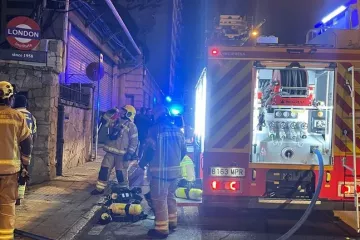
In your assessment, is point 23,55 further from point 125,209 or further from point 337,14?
point 337,14

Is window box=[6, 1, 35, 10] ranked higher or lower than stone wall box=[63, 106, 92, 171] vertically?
higher

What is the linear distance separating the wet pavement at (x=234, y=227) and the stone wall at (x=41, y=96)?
3022 mm

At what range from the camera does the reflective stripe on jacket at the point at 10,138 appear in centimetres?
442

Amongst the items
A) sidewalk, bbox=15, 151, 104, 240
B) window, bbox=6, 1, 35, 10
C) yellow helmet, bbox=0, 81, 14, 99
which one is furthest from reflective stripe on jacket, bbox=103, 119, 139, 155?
window, bbox=6, 1, 35, 10

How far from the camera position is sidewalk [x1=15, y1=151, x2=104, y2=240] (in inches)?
215

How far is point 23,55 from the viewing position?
8.50 meters

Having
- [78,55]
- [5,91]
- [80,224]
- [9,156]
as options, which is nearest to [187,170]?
[80,224]

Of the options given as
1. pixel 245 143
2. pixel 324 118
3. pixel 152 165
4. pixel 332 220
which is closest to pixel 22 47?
pixel 152 165

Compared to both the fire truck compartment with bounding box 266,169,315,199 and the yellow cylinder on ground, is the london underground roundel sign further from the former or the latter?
the fire truck compartment with bounding box 266,169,315,199

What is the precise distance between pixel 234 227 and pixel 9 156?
10.5 feet

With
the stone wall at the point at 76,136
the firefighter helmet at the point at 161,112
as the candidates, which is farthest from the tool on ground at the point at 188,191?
the stone wall at the point at 76,136

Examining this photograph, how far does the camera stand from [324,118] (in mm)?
6277

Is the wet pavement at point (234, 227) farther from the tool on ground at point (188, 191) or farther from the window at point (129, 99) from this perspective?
the window at point (129, 99)

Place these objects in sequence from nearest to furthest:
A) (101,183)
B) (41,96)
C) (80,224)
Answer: (80,224) → (101,183) → (41,96)
